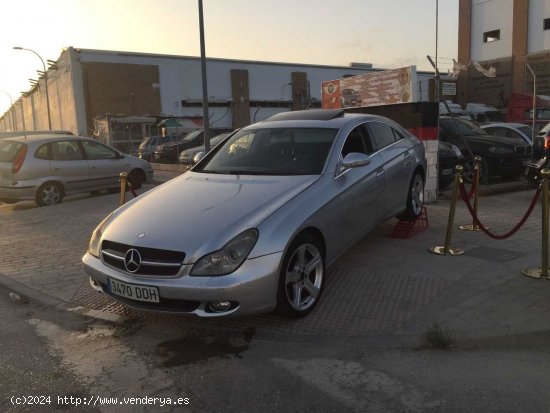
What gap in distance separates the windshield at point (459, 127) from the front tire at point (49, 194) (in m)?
8.47

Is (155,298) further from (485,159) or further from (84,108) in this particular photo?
(84,108)

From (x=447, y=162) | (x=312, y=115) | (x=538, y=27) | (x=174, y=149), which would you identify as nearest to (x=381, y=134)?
(x=312, y=115)

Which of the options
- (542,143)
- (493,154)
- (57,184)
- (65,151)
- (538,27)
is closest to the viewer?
(542,143)

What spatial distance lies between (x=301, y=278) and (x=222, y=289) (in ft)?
2.82

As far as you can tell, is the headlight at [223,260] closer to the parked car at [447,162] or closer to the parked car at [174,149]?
the parked car at [447,162]

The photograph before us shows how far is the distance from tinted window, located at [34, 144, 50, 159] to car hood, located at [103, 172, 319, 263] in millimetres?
6733

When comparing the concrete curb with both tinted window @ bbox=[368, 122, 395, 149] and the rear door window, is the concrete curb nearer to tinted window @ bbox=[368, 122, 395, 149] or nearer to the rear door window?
tinted window @ bbox=[368, 122, 395, 149]

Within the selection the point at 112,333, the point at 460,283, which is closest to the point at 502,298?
the point at 460,283

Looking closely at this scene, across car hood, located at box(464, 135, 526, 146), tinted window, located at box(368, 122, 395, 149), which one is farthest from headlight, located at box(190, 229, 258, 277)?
car hood, located at box(464, 135, 526, 146)

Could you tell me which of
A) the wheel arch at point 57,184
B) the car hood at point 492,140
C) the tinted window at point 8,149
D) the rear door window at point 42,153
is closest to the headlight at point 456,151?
the car hood at point 492,140

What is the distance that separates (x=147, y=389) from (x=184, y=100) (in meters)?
48.5

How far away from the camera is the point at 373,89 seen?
11070 millimetres

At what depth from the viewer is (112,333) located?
4.21 meters

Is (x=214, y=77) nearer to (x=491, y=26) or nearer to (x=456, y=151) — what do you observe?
(x=491, y=26)
